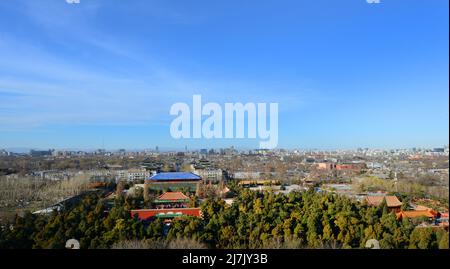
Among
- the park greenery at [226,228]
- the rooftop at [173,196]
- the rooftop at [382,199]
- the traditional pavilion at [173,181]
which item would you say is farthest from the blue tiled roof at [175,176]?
the rooftop at [382,199]

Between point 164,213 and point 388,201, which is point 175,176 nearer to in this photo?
point 164,213

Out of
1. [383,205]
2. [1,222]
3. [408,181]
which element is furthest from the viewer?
[408,181]

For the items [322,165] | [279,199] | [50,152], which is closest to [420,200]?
[322,165]

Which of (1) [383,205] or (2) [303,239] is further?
(1) [383,205]

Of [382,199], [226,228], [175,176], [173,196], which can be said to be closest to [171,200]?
[173,196]

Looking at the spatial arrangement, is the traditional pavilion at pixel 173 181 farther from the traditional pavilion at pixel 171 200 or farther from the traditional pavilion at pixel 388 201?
the traditional pavilion at pixel 388 201
